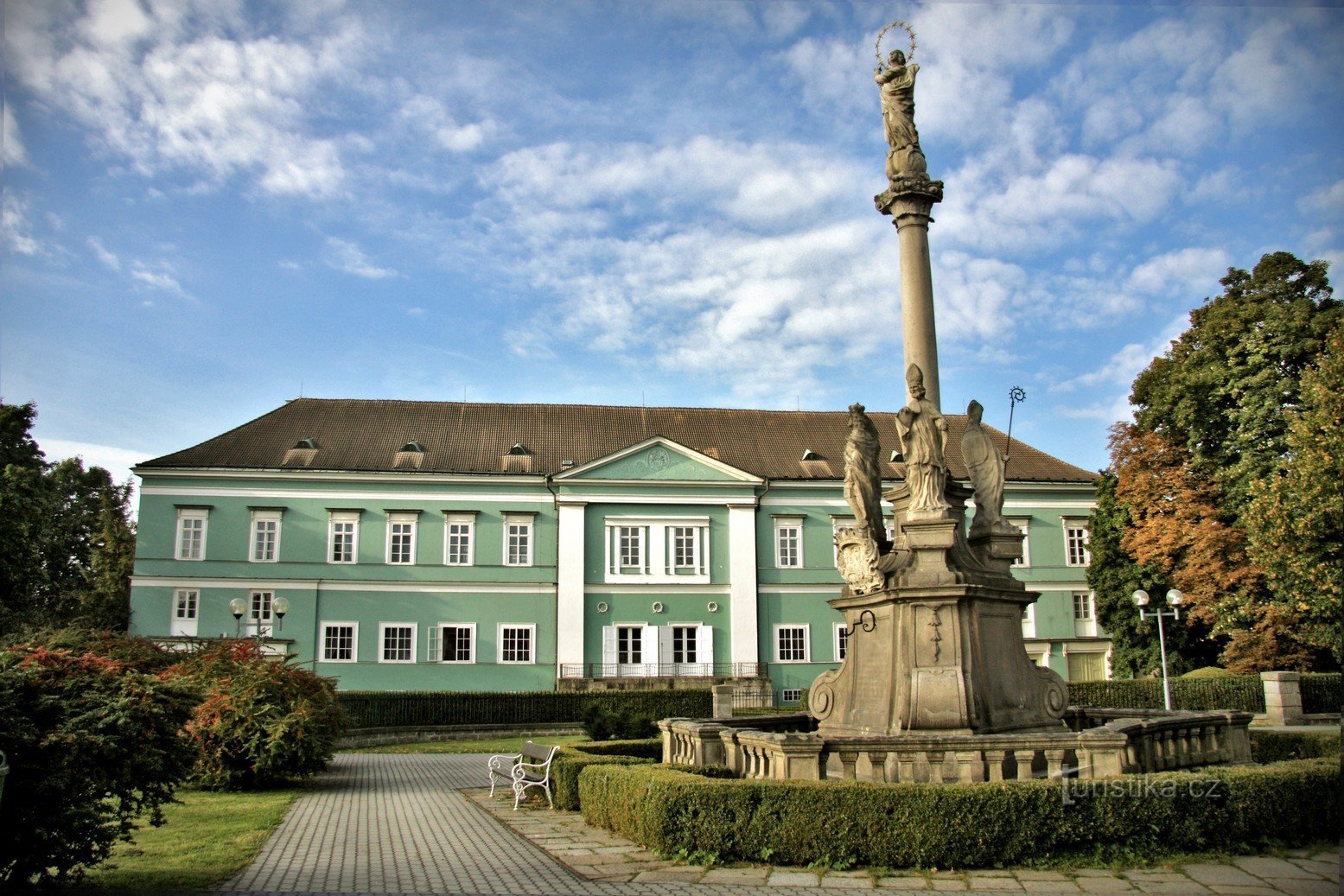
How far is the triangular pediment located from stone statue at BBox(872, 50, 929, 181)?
26.0 meters

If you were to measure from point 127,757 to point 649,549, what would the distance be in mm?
32541

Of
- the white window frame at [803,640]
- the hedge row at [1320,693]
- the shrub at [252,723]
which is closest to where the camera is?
the shrub at [252,723]

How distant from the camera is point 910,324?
14438 mm

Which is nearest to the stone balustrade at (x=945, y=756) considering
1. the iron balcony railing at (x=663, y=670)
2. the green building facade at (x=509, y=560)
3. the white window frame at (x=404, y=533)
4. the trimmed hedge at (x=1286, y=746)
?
the trimmed hedge at (x=1286, y=746)

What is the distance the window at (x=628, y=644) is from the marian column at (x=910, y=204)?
27.6 meters

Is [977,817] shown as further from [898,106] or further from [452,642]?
[452,642]

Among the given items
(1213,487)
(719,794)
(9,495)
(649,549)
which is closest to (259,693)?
(719,794)

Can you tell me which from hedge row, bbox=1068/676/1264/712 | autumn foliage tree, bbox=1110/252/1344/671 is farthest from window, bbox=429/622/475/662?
autumn foliage tree, bbox=1110/252/1344/671

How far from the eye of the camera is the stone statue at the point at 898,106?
1518cm

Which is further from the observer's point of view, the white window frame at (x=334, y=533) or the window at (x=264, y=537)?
the white window frame at (x=334, y=533)

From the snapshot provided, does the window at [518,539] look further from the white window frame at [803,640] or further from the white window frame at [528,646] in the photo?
the white window frame at [803,640]

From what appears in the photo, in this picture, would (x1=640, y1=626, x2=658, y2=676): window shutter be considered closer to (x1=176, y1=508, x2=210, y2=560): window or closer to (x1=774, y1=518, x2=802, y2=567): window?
(x1=774, y1=518, x2=802, y2=567): window

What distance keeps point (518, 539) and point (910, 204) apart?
28387 millimetres

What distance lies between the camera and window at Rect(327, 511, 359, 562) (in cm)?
3991
